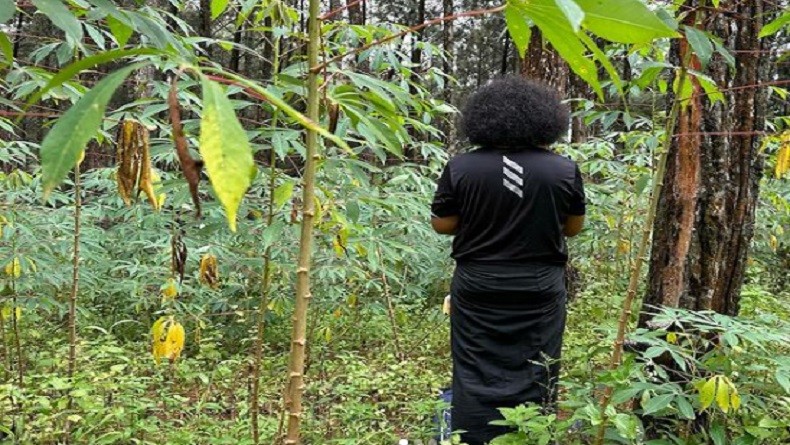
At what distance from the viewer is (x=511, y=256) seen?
2.26 meters

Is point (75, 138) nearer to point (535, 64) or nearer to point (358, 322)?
point (358, 322)

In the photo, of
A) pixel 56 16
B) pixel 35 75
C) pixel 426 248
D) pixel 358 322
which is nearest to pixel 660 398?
pixel 56 16

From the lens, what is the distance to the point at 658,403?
1.40m

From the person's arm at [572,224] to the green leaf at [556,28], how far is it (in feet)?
5.45

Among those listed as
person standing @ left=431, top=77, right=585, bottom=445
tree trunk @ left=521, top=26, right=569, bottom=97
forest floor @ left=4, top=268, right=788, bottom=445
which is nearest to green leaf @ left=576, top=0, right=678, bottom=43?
forest floor @ left=4, top=268, right=788, bottom=445

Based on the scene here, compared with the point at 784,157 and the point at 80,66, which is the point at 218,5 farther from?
the point at 784,157

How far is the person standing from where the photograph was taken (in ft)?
7.34

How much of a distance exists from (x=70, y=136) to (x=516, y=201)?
6.23 feet

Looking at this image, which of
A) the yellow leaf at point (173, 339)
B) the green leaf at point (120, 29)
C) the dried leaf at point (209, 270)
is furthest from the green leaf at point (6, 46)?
the yellow leaf at point (173, 339)

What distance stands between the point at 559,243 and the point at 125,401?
1.93 m

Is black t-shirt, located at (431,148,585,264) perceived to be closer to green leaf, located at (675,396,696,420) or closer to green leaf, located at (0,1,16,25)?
green leaf, located at (675,396,696,420)

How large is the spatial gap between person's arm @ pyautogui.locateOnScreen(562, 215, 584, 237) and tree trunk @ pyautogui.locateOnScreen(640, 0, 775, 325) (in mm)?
366

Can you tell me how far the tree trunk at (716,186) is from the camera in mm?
1925

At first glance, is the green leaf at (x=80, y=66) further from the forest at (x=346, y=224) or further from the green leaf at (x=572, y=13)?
the green leaf at (x=572, y=13)
